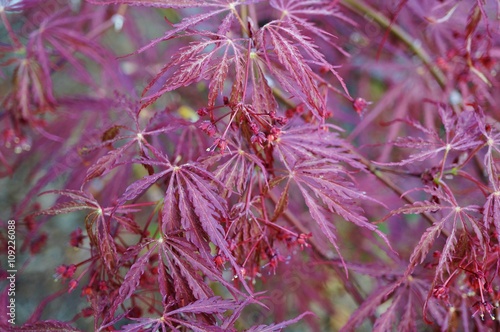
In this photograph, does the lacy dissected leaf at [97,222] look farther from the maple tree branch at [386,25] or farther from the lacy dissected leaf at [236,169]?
the maple tree branch at [386,25]

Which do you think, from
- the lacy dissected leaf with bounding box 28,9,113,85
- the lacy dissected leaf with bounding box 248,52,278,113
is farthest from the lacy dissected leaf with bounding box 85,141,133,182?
the lacy dissected leaf with bounding box 28,9,113,85

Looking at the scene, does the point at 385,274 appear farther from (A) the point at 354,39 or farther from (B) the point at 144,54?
(B) the point at 144,54

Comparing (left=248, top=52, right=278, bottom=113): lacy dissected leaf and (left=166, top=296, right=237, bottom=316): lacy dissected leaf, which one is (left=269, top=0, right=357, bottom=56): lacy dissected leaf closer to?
(left=248, top=52, right=278, bottom=113): lacy dissected leaf

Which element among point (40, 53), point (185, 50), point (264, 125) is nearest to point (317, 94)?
point (264, 125)

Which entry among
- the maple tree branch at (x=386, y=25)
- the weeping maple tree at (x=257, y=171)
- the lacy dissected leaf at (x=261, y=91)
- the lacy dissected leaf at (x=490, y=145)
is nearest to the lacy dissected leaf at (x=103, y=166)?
the weeping maple tree at (x=257, y=171)

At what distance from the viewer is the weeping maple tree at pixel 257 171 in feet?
2.07

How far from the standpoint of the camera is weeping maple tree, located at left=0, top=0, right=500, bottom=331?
2.07 feet

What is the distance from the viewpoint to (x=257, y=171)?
2.41 feet

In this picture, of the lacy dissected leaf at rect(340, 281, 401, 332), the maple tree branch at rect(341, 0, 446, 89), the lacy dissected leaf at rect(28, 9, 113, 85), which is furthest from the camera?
the maple tree branch at rect(341, 0, 446, 89)

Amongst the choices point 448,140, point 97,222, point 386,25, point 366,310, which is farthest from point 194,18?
point 386,25

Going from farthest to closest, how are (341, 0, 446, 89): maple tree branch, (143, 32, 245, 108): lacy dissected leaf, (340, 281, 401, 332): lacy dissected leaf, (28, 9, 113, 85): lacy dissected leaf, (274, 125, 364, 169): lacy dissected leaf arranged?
(341, 0, 446, 89): maple tree branch
(28, 9, 113, 85): lacy dissected leaf
(340, 281, 401, 332): lacy dissected leaf
(274, 125, 364, 169): lacy dissected leaf
(143, 32, 245, 108): lacy dissected leaf

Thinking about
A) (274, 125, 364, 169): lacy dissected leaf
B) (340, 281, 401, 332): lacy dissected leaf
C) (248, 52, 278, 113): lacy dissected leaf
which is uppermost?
(248, 52, 278, 113): lacy dissected leaf

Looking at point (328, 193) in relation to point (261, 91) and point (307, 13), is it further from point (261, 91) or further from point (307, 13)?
point (307, 13)

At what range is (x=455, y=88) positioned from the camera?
1231mm
